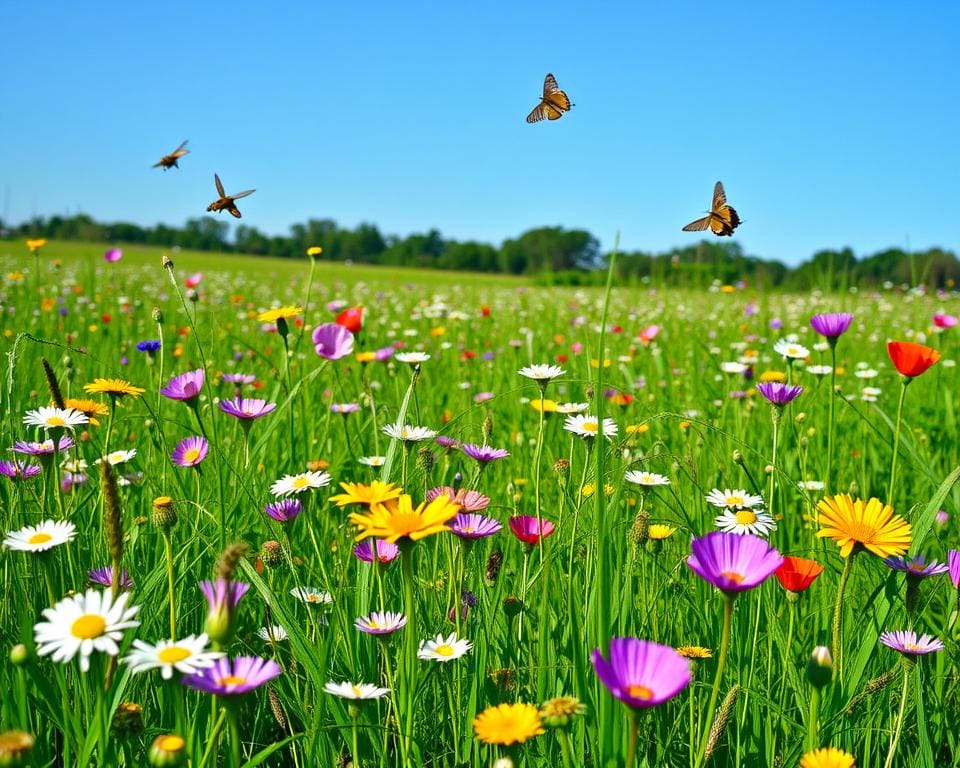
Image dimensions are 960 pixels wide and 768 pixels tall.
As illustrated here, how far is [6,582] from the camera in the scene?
106cm

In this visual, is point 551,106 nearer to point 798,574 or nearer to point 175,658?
point 798,574

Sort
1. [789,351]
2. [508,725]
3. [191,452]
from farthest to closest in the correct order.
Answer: [789,351] < [191,452] < [508,725]

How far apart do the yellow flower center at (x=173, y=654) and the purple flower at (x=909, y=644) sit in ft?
2.41

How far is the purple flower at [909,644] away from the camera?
0.84 meters

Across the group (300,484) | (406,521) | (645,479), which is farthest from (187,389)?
(645,479)

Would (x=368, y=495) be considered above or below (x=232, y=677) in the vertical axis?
above

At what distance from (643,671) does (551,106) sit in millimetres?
900

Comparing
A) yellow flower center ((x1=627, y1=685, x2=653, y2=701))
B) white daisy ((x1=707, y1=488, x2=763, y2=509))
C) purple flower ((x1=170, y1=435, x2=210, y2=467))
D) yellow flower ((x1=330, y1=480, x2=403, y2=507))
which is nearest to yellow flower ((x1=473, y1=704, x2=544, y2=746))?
yellow flower center ((x1=627, y1=685, x2=653, y2=701))

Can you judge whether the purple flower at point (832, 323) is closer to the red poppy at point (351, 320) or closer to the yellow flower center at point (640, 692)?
the red poppy at point (351, 320)

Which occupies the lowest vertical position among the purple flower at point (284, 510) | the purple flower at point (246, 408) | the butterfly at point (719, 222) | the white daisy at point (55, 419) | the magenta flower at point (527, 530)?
the purple flower at point (284, 510)

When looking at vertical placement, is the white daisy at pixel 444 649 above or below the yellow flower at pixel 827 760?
below

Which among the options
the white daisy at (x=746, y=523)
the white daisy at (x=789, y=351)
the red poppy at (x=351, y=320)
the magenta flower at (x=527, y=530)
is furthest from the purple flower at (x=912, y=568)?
the red poppy at (x=351, y=320)

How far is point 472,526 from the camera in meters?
0.96

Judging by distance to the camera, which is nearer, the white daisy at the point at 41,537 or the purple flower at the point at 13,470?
the white daisy at the point at 41,537
